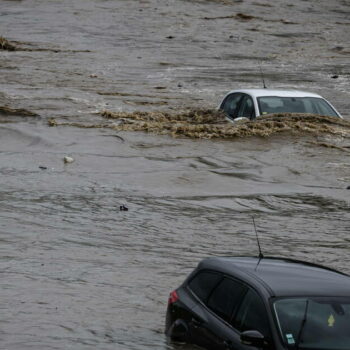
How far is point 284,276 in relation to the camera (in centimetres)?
802

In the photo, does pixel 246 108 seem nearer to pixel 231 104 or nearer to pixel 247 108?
pixel 247 108

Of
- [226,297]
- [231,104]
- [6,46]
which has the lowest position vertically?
[6,46]

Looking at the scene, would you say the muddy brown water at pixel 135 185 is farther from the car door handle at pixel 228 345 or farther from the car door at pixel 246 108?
the car door handle at pixel 228 345

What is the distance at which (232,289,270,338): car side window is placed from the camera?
24.7 feet

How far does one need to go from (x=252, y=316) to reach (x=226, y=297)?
0.46m

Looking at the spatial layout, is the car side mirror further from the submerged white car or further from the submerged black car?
the submerged white car

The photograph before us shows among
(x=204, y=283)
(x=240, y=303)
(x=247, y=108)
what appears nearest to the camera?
(x=240, y=303)

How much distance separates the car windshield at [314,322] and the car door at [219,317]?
1.27ft

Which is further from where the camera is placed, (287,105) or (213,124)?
(213,124)

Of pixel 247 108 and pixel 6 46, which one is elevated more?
pixel 247 108

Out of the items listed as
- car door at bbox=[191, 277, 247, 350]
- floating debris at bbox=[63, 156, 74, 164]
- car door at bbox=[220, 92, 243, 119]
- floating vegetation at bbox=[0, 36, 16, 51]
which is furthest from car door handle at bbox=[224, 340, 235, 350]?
floating vegetation at bbox=[0, 36, 16, 51]

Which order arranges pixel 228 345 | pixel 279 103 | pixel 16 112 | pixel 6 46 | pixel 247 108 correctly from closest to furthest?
1. pixel 228 345
2. pixel 279 103
3. pixel 247 108
4. pixel 16 112
5. pixel 6 46

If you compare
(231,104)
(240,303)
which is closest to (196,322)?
(240,303)

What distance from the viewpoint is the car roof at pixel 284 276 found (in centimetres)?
773
